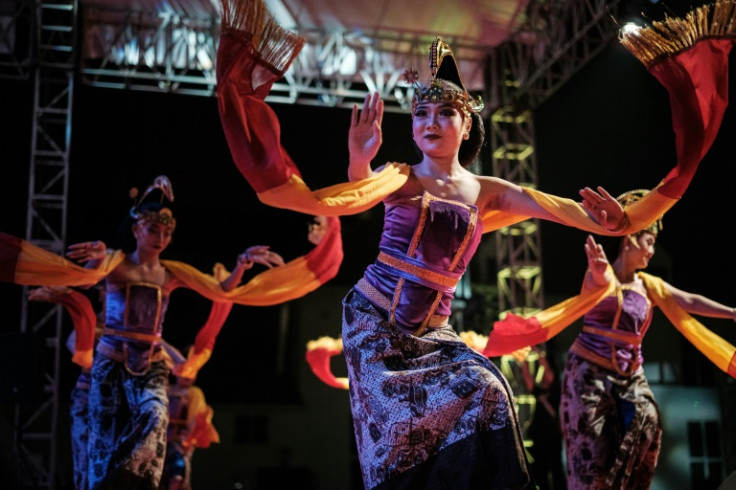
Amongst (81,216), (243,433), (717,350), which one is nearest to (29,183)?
(81,216)

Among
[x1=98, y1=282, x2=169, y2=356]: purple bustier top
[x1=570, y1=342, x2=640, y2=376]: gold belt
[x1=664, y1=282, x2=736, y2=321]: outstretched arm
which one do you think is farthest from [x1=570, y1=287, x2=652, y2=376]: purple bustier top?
[x1=98, y1=282, x2=169, y2=356]: purple bustier top

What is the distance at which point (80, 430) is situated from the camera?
5617mm

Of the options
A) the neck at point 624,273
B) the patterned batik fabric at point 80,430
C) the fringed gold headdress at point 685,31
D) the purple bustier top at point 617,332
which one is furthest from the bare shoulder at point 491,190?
the patterned batik fabric at point 80,430

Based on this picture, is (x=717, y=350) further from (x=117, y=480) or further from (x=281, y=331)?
(x=281, y=331)

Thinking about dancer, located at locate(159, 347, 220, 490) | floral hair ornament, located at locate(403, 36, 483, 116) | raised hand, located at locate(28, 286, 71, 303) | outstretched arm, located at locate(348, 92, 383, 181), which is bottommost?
dancer, located at locate(159, 347, 220, 490)

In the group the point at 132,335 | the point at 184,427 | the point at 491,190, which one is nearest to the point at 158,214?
the point at 132,335

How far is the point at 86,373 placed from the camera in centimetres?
588

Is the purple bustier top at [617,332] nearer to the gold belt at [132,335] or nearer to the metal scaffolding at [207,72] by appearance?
the gold belt at [132,335]

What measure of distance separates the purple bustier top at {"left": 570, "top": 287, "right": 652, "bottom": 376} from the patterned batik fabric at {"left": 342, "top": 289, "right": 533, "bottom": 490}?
2.32 metres

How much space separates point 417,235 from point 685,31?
4.67 feet

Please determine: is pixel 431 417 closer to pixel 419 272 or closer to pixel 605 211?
pixel 419 272

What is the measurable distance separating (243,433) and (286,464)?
1.66ft

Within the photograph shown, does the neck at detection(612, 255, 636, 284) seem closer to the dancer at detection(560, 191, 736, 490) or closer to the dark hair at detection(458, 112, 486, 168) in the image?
the dancer at detection(560, 191, 736, 490)

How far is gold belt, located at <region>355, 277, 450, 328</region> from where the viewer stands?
2877 millimetres
